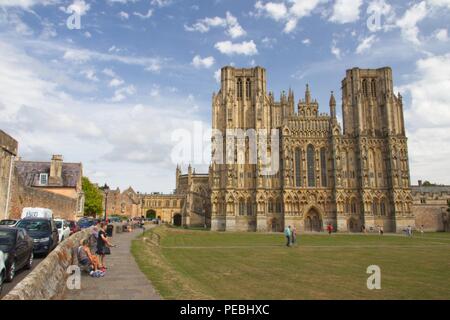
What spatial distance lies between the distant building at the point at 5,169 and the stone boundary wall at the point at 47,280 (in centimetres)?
1571

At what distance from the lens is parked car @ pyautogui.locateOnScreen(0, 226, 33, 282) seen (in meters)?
11.3

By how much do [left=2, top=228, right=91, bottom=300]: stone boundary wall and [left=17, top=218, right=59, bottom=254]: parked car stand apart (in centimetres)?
425

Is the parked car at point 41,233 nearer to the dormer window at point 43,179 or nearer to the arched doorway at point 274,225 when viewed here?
the dormer window at point 43,179

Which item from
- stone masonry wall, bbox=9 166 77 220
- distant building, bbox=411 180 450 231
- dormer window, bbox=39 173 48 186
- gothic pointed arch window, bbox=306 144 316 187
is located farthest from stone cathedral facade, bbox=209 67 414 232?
stone masonry wall, bbox=9 166 77 220

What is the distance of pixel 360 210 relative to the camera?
69125mm

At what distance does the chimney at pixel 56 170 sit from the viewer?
4812 cm

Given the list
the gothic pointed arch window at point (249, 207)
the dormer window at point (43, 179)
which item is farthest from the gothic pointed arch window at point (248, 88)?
the dormer window at point (43, 179)

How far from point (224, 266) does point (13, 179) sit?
62.2 feet

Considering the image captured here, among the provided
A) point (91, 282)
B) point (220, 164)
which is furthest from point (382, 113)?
point (91, 282)

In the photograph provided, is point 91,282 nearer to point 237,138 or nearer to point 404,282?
point 404,282

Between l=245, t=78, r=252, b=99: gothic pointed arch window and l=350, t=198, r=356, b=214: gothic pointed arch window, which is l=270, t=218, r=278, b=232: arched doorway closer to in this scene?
l=350, t=198, r=356, b=214: gothic pointed arch window

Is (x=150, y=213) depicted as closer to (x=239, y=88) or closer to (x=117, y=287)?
(x=239, y=88)

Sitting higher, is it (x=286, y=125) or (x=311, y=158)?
(x=286, y=125)
